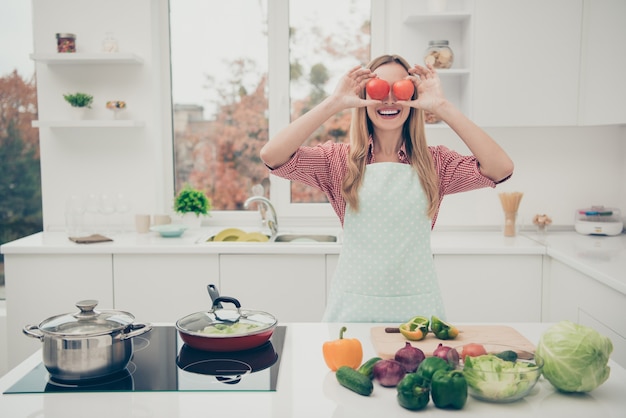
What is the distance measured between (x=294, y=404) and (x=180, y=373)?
0.31 meters

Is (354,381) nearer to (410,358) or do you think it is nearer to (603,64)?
(410,358)

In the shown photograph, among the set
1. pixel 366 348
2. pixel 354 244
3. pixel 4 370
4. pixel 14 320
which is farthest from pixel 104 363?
pixel 4 370

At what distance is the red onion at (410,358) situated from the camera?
55.7 inches

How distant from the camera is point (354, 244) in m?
2.11

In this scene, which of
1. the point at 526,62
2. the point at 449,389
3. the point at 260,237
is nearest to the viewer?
the point at 449,389

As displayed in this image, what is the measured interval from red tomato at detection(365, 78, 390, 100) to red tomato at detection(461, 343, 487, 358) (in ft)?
2.80

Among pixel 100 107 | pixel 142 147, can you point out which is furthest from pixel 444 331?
pixel 100 107

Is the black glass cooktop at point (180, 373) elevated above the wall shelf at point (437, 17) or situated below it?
below

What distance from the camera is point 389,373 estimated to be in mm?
1357

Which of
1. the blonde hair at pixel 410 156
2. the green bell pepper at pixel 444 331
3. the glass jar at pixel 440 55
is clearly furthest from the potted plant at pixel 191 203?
the green bell pepper at pixel 444 331

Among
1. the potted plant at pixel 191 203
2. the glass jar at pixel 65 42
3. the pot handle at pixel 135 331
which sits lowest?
the pot handle at pixel 135 331

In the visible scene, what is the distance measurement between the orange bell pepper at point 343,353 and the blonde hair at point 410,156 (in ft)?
2.31

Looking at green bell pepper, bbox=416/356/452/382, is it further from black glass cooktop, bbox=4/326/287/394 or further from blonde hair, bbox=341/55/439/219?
blonde hair, bbox=341/55/439/219

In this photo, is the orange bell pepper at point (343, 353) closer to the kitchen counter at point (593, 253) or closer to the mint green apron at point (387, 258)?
the mint green apron at point (387, 258)
